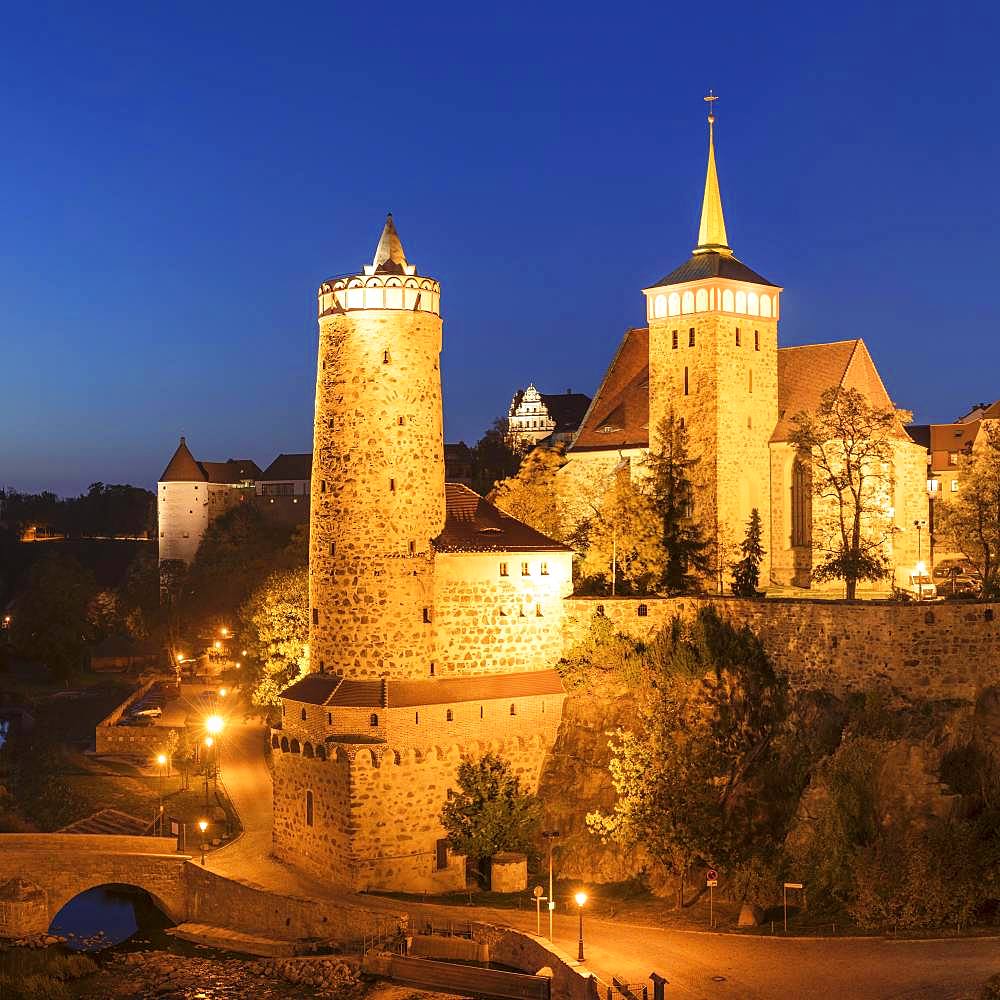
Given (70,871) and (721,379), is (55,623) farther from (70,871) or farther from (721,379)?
(721,379)

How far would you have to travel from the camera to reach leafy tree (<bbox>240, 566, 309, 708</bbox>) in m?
53.3

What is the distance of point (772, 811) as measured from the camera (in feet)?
120

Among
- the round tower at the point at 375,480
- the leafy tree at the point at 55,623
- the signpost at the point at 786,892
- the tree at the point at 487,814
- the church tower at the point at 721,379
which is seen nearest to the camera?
the signpost at the point at 786,892

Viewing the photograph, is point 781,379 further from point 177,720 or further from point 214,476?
point 214,476

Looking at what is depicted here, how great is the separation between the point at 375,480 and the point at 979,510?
885 inches

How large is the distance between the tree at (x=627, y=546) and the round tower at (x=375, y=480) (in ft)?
30.0

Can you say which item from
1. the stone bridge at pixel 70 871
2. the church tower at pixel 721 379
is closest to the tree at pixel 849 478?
the church tower at pixel 721 379

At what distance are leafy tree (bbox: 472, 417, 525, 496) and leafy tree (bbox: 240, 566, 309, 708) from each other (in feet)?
143

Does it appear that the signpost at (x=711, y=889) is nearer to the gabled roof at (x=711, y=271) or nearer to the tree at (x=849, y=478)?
the tree at (x=849, y=478)

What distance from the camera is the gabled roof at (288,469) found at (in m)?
111

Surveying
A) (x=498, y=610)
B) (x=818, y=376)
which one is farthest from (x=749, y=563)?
(x=498, y=610)

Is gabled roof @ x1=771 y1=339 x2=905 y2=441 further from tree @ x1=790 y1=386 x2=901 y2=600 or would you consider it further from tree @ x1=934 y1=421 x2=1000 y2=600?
tree @ x1=934 y1=421 x2=1000 y2=600

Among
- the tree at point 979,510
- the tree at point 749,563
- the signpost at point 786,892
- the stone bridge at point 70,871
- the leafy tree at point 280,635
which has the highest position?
the tree at point 979,510

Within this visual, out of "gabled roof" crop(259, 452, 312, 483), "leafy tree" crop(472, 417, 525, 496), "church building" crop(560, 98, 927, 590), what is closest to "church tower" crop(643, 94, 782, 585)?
"church building" crop(560, 98, 927, 590)
